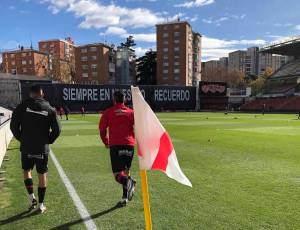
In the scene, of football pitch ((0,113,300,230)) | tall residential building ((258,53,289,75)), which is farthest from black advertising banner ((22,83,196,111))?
tall residential building ((258,53,289,75))

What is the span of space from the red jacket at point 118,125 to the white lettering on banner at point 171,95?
5730 cm

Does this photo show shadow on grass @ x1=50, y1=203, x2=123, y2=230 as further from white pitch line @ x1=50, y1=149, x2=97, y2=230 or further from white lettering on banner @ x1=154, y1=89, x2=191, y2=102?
white lettering on banner @ x1=154, y1=89, x2=191, y2=102

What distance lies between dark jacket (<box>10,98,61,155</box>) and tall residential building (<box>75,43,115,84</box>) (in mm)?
100330

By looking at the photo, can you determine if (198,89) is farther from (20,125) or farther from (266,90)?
(20,125)

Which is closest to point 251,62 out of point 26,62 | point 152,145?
point 26,62

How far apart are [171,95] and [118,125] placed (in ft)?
193

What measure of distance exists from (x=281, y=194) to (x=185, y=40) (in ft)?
359

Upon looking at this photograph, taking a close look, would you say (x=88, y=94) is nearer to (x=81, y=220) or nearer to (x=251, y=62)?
(x=81, y=220)

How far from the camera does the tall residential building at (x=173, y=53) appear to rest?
369ft

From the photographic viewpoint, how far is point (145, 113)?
4.12 m

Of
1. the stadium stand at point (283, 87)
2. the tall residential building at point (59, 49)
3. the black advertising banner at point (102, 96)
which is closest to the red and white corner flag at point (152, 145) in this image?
the black advertising banner at point (102, 96)

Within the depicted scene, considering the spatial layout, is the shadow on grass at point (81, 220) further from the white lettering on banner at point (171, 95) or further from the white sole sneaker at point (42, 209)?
the white lettering on banner at point (171, 95)

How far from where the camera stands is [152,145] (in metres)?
4.05

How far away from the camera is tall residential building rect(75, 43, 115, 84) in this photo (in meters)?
105
